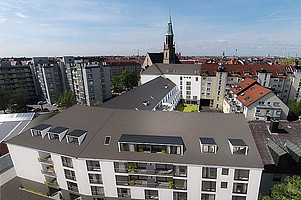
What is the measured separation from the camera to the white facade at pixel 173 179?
61.3 ft

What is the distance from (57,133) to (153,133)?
1339cm

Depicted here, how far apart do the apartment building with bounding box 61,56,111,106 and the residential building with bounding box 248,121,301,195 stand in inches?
2267

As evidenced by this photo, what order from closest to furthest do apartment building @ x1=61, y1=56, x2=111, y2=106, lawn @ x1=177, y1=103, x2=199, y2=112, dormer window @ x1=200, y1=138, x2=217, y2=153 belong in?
dormer window @ x1=200, y1=138, x2=217, y2=153, lawn @ x1=177, y1=103, x2=199, y2=112, apartment building @ x1=61, y1=56, x2=111, y2=106

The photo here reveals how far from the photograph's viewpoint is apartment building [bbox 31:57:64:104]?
69.5 metres

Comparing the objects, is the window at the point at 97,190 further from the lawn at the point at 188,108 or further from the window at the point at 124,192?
the lawn at the point at 188,108

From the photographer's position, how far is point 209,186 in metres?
19.5

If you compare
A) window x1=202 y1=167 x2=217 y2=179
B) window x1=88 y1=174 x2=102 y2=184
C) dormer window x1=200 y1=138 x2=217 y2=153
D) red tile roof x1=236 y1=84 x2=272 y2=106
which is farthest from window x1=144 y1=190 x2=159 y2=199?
A: red tile roof x1=236 y1=84 x2=272 y2=106

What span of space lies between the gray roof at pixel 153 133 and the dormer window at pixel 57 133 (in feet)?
1.88

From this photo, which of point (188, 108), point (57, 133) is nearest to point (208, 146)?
point (57, 133)

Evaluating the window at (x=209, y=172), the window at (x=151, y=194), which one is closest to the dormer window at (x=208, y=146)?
the window at (x=209, y=172)

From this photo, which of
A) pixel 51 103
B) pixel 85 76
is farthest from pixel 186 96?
pixel 51 103

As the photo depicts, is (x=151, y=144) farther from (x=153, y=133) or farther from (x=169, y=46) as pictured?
(x=169, y=46)

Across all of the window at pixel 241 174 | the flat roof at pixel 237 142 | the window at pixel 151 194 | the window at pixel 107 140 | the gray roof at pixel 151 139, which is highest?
the gray roof at pixel 151 139

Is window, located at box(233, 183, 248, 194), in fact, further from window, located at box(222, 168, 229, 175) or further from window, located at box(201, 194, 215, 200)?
window, located at box(201, 194, 215, 200)
